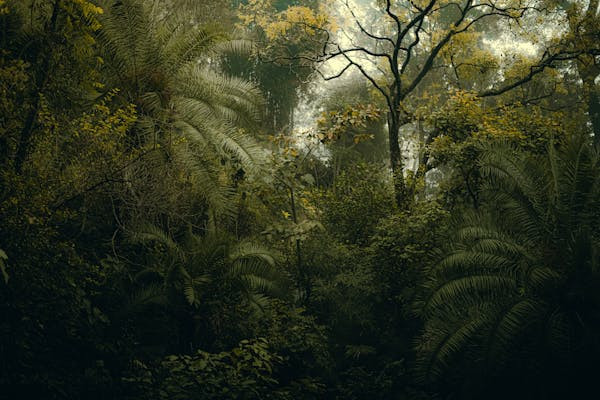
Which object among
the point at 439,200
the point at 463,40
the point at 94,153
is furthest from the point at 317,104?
the point at 94,153

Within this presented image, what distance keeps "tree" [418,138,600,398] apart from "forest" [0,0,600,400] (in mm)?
29

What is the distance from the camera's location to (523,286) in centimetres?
743

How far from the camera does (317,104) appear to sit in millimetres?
26031

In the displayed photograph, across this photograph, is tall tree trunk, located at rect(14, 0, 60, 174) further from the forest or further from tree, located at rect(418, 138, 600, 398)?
tree, located at rect(418, 138, 600, 398)

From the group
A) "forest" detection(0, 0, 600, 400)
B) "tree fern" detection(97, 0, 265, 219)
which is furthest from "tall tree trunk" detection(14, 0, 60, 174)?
"tree fern" detection(97, 0, 265, 219)

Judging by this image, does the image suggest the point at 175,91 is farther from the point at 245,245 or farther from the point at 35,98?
the point at 35,98

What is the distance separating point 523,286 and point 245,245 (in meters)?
5.17

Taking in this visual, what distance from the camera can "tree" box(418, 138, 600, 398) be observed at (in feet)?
23.0

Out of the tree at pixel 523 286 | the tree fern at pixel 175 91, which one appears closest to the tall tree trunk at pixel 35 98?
the tree fern at pixel 175 91

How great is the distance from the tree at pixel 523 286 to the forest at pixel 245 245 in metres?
0.03

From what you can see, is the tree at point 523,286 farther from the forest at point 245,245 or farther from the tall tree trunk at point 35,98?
the tall tree trunk at point 35,98

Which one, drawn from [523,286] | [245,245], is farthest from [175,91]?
[523,286]

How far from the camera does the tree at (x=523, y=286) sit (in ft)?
23.0

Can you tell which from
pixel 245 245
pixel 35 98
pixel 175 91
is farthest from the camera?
pixel 175 91
